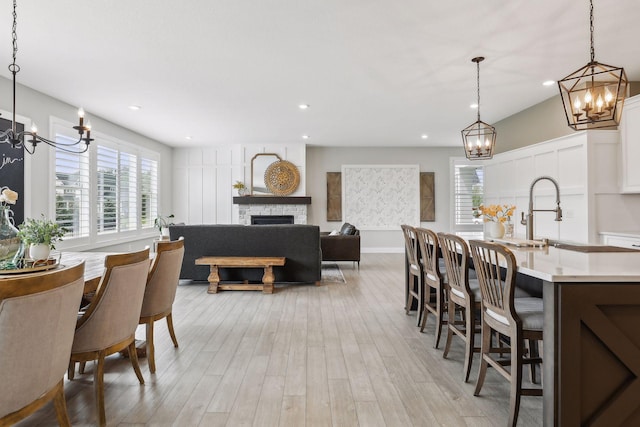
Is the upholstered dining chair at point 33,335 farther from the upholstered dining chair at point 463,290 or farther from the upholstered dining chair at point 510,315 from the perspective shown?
the upholstered dining chair at point 463,290

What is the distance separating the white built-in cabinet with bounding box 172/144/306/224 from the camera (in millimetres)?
8719

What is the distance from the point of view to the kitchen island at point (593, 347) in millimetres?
1493

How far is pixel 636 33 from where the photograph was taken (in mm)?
3115

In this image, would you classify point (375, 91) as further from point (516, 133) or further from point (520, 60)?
point (516, 133)

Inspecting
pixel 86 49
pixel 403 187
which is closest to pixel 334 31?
pixel 86 49

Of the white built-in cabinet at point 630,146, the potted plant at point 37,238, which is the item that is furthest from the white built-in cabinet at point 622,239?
the potted plant at point 37,238

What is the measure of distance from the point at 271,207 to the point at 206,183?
190 centimetres

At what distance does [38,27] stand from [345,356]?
377 cm

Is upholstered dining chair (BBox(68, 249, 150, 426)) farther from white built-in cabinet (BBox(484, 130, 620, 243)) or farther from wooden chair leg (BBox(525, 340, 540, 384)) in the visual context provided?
white built-in cabinet (BBox(484, 130, 620, 243))

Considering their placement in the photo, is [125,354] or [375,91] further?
[375,91]

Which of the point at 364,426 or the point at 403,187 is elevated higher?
the point at 403,187

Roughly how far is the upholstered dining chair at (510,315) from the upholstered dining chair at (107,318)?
197 cm

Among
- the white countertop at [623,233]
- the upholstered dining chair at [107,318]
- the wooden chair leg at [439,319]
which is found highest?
the white countertop at [623,233]

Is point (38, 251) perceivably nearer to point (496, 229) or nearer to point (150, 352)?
point (150, 352)
